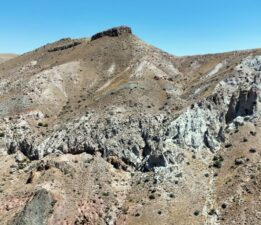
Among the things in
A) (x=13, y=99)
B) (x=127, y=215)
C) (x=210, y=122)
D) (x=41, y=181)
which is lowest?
(x=127, y=215)

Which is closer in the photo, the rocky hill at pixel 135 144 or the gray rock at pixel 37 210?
the gray rock at pixel 37 210

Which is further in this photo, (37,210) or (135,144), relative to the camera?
(135,144)

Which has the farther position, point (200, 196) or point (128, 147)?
point (128, 147)

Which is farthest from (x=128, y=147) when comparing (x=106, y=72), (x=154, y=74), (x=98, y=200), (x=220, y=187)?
(x=106, y=72)

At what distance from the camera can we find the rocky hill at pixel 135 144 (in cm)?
7862

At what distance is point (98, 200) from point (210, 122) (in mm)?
27558

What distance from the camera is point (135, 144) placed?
306 ft

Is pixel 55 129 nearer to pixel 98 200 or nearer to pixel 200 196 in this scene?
pixel 98 200

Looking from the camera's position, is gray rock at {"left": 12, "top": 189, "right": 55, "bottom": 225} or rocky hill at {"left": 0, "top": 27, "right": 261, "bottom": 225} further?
rocky hill at {"left": 0, "top": 27, "right": 261, "bottom": 225}

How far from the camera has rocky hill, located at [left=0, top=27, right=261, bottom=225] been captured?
78.6m

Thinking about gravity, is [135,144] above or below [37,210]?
above

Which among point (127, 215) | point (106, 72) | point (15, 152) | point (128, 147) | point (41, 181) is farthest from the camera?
A: point (106, 72)

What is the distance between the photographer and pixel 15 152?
10006 centimetres

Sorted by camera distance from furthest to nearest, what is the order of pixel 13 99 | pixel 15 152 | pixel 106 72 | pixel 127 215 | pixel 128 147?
1. pixel 106 72
2. pixel 13 99
3. pixel 15 152
4. pixel 128 147
5. pixel 127 215
